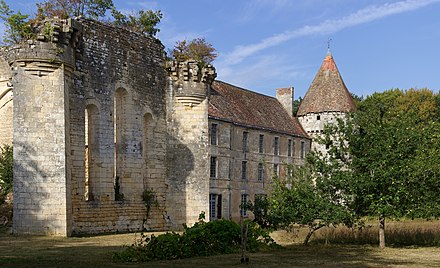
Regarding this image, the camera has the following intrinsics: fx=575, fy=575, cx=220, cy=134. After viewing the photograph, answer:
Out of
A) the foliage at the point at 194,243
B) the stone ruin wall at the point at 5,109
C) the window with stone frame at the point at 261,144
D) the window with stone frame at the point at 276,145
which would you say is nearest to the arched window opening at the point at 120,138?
the stone ruin wall at the point at 5,109

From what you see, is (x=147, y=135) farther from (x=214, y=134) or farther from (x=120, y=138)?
(x=214, y=134)

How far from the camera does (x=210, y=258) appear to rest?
14578 mm

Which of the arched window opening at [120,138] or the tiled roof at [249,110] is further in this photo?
the tiled roof at [249,110]

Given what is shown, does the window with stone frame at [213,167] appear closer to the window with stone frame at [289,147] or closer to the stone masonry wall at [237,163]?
the stone masonry wall at [237,163]

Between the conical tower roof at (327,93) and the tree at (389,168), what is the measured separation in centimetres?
3070

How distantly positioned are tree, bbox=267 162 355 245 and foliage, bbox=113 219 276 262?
1.54 m

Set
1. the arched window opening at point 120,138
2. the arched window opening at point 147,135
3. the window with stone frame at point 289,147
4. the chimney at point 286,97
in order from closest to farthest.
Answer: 1. the arched window opening at point 120,138
2. the arched window opening at point 147,135
3. the window with stone frame at point 289,147
4. the chimney at point 286,97

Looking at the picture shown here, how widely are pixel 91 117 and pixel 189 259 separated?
9736mm

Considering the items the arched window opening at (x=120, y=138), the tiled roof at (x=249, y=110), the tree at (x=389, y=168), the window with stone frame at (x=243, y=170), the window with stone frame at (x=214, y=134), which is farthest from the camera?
the window with stone frame at (x=243, y=170)

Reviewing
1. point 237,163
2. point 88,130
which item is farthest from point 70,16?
point 237,163

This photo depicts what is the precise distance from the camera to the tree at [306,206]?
18984 mm

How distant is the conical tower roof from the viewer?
50.8m

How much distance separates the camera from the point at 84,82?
2155 centimetres

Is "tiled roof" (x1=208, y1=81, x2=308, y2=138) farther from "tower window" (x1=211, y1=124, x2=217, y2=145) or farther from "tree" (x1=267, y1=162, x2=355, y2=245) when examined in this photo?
"tree" (x1=267, y1=162, x2=355, y2=245)
